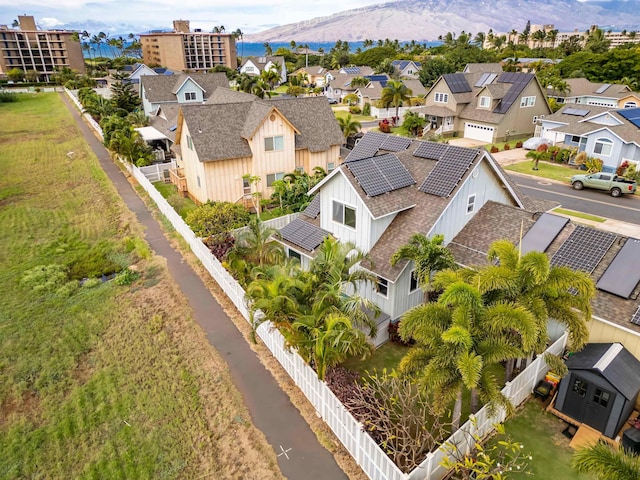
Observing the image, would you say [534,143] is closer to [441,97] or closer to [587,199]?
[441,97]

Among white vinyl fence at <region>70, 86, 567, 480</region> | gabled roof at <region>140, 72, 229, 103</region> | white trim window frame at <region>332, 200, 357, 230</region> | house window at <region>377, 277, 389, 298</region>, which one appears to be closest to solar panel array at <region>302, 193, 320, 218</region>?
white trim window frame at <region>332, 200, 357, 230</region>

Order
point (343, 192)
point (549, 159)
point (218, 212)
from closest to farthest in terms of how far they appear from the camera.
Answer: point (343, 192) < point (218, 212) < point (549, 159)

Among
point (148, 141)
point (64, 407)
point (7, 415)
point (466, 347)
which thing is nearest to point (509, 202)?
point (466, 347)

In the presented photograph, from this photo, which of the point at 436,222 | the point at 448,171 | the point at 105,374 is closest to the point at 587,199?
the point at 448,171

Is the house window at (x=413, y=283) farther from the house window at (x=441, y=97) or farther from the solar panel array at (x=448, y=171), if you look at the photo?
the house window at (x=441, y=97)

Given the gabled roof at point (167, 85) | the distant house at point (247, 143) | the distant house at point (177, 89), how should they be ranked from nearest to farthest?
the distant house at point (247, 143)
the distant house at point (177, 89)
the gabled roof at point (167, 85)

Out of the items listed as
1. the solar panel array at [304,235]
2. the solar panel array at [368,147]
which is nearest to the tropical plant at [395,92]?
the solar panel array at [368,147]

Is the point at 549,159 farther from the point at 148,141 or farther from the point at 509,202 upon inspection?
the point at 148,141
